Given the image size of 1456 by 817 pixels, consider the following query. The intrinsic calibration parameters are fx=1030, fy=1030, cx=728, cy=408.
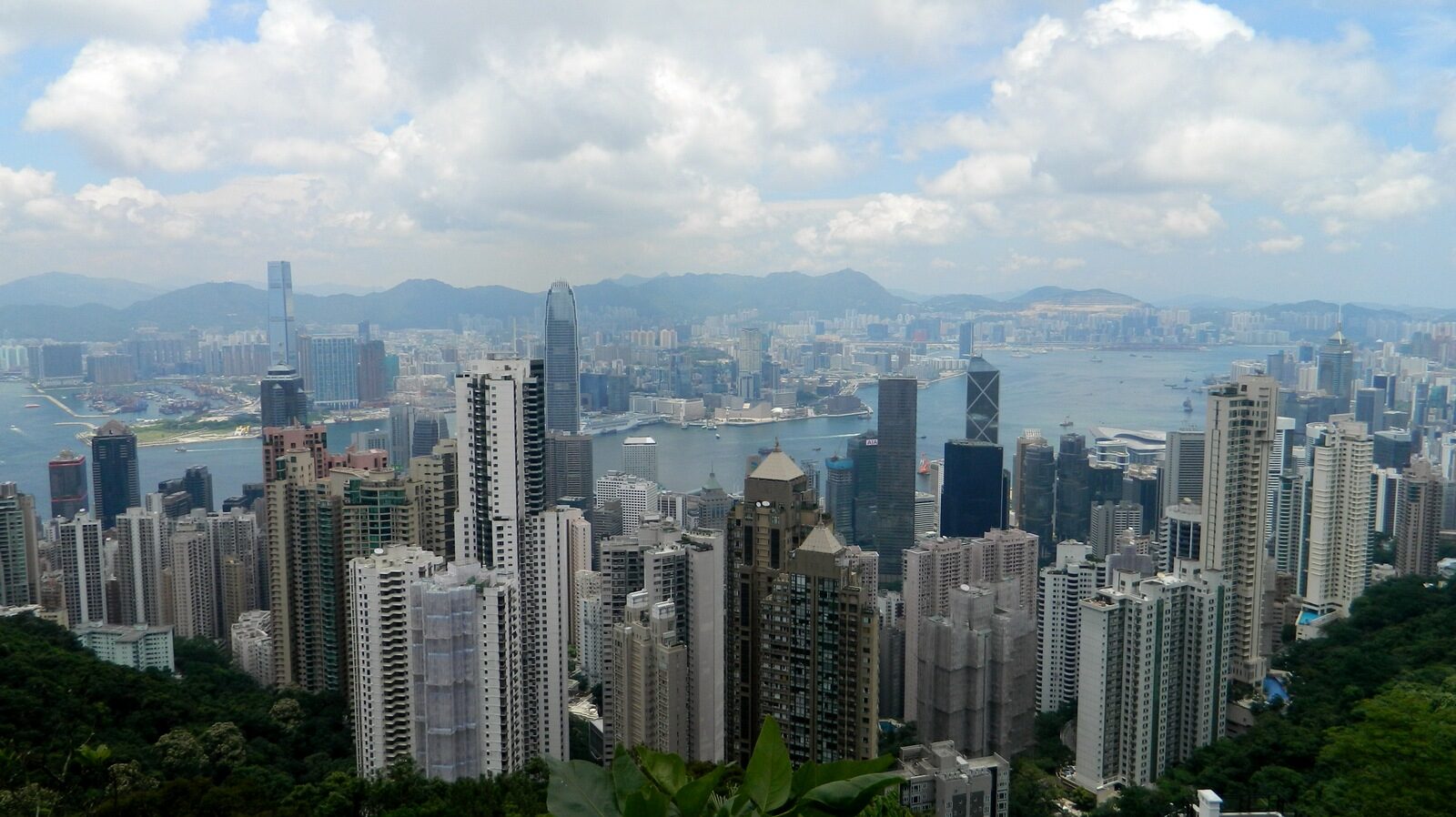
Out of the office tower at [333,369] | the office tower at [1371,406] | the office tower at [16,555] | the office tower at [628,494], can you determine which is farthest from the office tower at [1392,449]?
the office tower at [16,555]

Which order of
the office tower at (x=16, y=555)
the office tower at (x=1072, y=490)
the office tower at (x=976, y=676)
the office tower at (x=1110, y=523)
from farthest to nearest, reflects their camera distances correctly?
the office tower at (x=1072, y=490) → the office tower at (x=1110, y=523) → the office tower at (x=16, y=555) → the office tower at (x=976, y=676)

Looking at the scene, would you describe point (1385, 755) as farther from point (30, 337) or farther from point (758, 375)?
point (30, 337)

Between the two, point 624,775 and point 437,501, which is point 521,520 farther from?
point 624,775

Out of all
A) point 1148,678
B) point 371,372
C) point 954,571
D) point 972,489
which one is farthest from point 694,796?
point 371,372

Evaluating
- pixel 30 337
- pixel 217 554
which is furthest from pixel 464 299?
pixel 30 337

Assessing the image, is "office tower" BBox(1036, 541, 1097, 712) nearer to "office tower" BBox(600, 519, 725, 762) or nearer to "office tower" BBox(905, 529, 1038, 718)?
"office tower" BBox(905, 529, 1038, 718)

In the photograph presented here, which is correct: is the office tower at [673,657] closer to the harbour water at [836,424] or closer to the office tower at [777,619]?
the office tower at [777,619]
